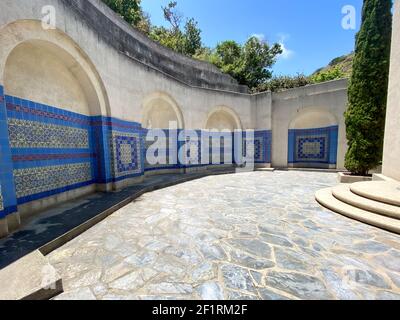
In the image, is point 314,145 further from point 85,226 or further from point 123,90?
point 85,226

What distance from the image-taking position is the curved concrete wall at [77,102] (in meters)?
3.59

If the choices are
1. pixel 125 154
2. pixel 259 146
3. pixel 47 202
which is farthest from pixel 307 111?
pixel 47 202

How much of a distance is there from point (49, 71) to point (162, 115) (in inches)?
227

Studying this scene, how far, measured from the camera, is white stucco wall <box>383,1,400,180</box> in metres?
5.38

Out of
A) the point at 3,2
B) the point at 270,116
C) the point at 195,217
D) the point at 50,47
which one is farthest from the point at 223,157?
the point at 3,2

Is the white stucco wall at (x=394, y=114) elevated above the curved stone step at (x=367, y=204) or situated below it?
above

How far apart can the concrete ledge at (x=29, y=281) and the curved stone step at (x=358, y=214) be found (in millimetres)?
5184

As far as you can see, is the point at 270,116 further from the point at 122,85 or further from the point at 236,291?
the point at 236,291

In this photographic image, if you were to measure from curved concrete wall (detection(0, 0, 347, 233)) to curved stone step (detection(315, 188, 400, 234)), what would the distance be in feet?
20.6

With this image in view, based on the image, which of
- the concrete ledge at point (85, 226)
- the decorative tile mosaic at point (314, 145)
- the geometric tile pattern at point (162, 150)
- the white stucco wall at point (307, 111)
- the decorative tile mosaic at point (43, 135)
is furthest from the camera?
the decorative tile mosaic at point (314, 145)

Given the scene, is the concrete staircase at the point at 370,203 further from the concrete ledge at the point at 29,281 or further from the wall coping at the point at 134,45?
the wall coping at the point at 134,45

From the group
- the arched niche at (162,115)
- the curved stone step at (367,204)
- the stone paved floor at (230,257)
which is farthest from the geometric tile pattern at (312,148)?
the stone paved floor at (230,257)

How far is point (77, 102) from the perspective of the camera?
17.6 feet

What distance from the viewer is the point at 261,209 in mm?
4688
